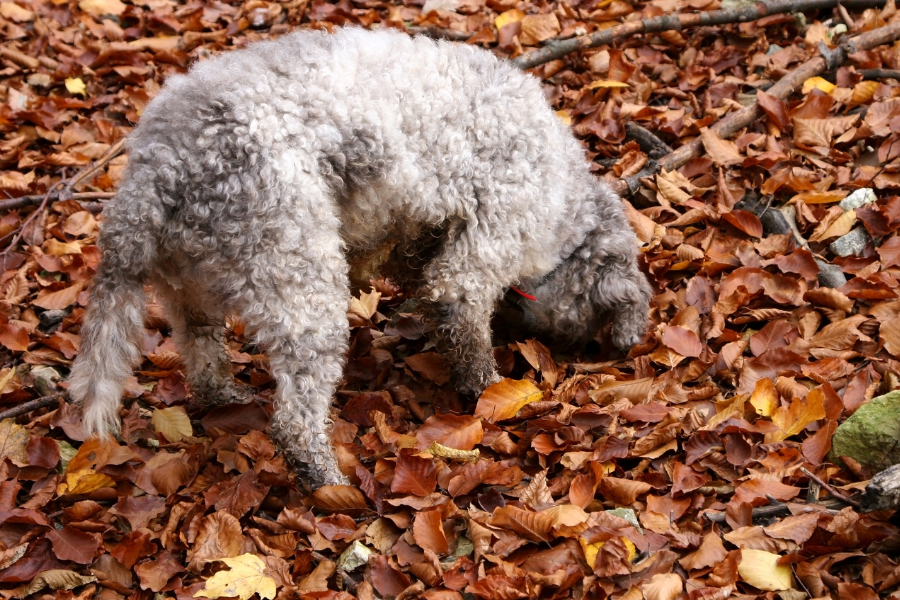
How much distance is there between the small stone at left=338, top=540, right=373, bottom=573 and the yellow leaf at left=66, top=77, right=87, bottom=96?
14.7 feet

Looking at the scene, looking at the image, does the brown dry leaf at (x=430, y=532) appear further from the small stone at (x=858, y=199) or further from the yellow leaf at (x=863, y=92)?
Answer: the yellow leaf at (x=863, y=92)

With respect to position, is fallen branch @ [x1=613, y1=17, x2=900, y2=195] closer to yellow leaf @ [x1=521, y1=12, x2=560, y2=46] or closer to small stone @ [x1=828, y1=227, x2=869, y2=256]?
small stone @ [x1=828, y1=227, x2=869, y2=256]

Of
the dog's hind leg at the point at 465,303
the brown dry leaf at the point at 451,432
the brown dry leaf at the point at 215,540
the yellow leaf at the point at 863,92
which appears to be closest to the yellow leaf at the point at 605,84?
the yellow leaf at the point at 863,92

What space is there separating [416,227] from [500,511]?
1.29 m

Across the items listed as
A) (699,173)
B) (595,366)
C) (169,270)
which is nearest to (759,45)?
(699,173)

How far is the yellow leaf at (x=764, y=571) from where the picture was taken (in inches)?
115

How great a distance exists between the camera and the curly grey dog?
10.3 ft

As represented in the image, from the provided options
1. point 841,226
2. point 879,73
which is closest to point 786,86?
point 879,73

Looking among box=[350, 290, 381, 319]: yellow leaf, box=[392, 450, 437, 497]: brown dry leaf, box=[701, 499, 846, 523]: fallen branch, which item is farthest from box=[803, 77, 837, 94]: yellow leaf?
box=[392, 450, 437, 497]: brown dry leaf

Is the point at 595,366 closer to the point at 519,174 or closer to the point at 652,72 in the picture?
the point at 519,174

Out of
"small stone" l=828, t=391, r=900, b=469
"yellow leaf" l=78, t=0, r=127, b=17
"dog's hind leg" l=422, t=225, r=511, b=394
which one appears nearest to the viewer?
"small stone" l=828, t=391, r=900, b=469

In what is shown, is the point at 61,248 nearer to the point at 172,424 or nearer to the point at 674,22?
the point at 172,424

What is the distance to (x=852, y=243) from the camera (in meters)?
4.57

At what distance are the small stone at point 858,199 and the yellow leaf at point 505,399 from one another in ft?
6.89
